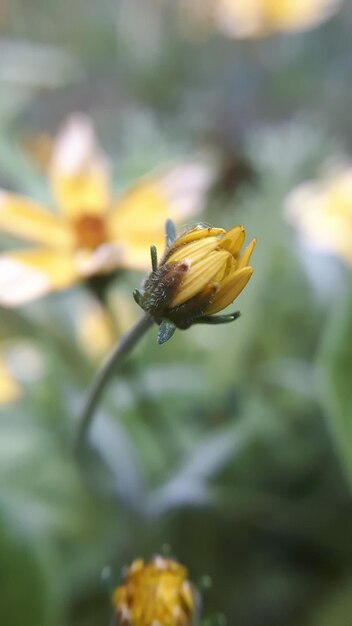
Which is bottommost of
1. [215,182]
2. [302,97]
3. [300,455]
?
[300,455]

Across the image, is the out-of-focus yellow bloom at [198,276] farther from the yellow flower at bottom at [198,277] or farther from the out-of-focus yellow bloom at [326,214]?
the out-of-focus yellow bloom at [326,214]

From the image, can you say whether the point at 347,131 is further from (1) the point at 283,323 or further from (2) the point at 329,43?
(1) the point at 283,323

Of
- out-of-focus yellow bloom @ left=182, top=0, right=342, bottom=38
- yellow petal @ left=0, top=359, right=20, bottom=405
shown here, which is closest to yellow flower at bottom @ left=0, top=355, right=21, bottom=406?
yellow petal @ left=0, top=359, right=20, bottom=405

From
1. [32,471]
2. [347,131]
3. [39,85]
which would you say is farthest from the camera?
[347,131]

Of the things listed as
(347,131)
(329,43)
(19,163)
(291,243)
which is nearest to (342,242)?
(291,243)

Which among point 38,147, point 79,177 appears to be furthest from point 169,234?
point 38,147

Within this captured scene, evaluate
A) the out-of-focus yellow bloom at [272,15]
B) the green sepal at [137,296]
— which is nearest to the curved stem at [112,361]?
the green sepal at [137,296]
